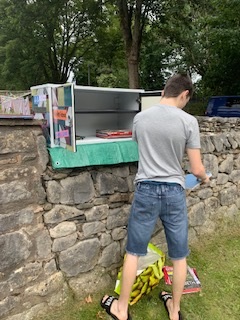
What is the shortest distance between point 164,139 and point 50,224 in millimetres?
1249

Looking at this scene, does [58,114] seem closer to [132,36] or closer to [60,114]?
[60,114]

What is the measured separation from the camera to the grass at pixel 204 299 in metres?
2.71

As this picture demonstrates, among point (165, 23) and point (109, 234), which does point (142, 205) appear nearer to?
point (109, 234)

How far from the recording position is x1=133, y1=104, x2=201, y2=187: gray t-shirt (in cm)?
225

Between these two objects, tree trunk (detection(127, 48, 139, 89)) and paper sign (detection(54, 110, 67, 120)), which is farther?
tree trunk (detection(127, 48, 139, 89))

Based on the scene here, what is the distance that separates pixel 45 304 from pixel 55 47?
56.2 feet

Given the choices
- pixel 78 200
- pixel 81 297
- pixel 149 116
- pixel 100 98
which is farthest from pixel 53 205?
pixel 100 98

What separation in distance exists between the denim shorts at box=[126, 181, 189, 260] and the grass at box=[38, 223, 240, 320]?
0.68 metres

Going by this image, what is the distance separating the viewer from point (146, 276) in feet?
9.27

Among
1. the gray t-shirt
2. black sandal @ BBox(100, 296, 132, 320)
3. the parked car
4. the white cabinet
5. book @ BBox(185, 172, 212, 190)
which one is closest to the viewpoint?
the gray t-shirt

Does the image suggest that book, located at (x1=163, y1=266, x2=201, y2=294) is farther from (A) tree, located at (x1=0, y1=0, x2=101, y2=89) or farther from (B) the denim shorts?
(A) tree, located at (x1=0, y1=0, x2=101, y2=89)

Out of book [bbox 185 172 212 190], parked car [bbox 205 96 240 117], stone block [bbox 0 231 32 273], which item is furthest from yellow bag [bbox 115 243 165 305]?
parked car [bbox 205 96 240 117]

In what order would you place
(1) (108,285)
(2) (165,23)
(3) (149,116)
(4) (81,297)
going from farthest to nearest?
(2) (165,23) → (1) (108,285) → (4) (81,297) → (3) (149,116)

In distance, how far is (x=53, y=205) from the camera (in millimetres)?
2666
